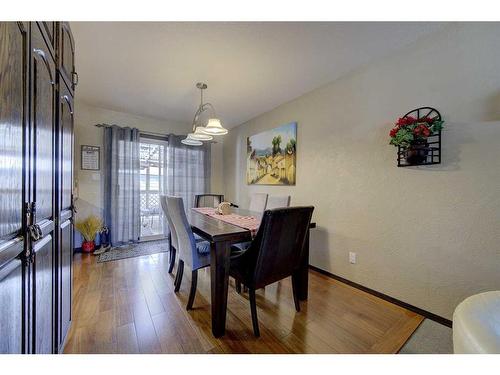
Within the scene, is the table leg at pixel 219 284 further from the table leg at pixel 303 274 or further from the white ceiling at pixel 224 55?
the white ceiling at pixel 224 55

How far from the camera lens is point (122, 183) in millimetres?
→ 3518

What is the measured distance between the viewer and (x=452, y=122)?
1612mm

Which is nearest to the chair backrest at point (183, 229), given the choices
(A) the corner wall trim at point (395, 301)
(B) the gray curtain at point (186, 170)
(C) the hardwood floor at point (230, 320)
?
(C) the hardwood floor at point (230, 320)

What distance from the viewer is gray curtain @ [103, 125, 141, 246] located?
11.2 ft

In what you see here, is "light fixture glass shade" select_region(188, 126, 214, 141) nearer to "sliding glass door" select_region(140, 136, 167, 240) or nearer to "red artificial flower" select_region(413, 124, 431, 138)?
"sliding glass door" select_region(140, 136, 167, 240)

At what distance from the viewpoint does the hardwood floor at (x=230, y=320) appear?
1.37 metres

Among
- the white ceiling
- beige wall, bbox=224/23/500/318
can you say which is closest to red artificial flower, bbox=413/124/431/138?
beige wall, bbox=224/23/500/318

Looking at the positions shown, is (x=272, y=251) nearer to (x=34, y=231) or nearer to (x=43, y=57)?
(x=34, y=231)

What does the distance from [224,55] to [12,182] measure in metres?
1.92

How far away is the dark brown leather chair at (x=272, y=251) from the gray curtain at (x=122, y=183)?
2.75 metres

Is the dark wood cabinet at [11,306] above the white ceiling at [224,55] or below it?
below

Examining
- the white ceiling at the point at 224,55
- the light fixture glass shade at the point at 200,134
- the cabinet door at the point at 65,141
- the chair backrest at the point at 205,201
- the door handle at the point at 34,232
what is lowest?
the chair backrest at the point at 205,201

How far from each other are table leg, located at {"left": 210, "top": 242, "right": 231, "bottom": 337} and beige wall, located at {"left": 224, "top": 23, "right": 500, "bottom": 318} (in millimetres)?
1514
